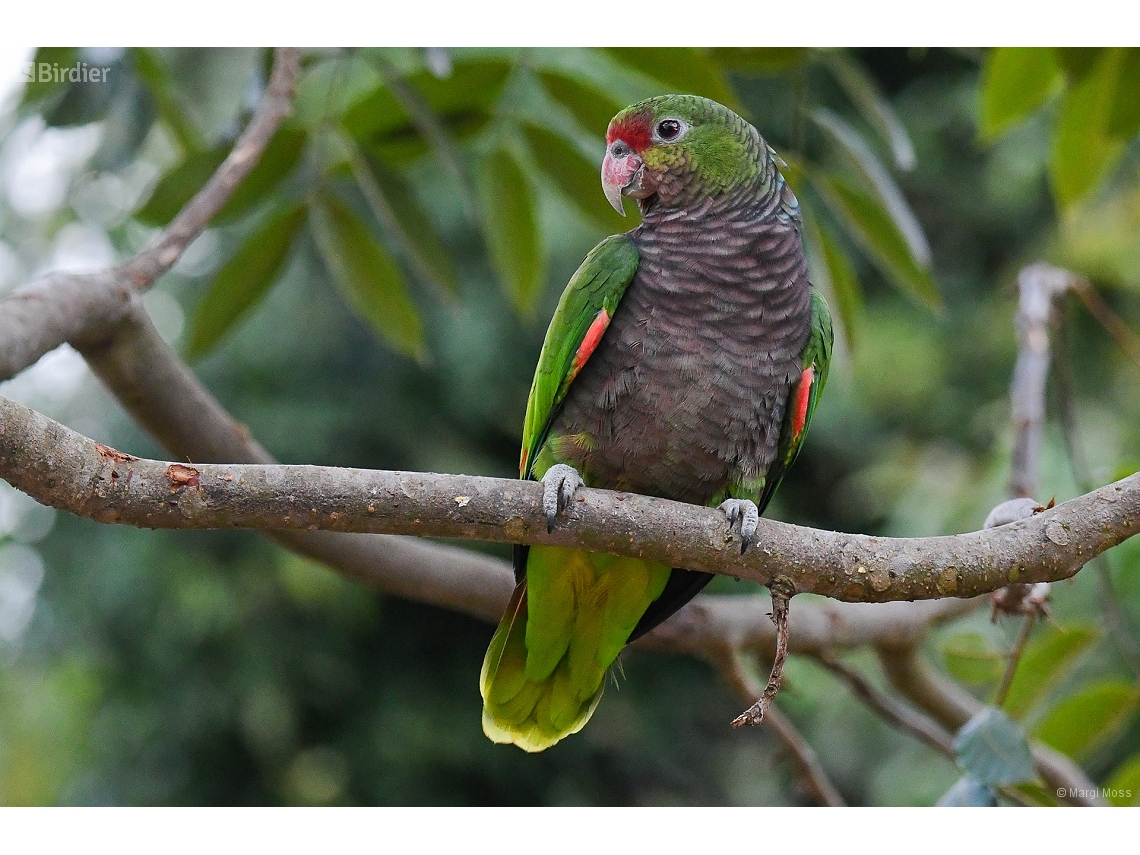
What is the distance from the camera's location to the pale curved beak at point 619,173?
42.7 inches

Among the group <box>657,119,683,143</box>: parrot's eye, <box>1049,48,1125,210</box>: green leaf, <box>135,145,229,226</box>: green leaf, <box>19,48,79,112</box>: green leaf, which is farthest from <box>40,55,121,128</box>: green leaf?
<box>1049,48,1125,210</box>: green leaf

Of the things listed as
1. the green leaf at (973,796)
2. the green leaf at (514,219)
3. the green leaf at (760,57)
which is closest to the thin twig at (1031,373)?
the green leaf at (973,796)

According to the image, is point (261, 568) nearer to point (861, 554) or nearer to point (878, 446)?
point (878, 446)

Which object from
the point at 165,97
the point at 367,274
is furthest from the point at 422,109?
the point at 165,97

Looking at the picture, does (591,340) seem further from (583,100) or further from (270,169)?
(270,169)

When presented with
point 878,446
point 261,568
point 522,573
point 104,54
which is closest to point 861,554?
point 522,573

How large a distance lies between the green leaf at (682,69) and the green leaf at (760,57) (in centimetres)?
8

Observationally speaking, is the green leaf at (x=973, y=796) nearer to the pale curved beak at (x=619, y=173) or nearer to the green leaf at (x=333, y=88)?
the pale curved beak at (x=619, y=173)

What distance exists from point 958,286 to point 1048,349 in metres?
2.04

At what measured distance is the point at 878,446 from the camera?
3535 mm

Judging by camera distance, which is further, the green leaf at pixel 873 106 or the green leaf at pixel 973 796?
the green leaf at pixel 873 106

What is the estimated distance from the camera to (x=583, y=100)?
1.35 meters

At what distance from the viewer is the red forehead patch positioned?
3.50ft

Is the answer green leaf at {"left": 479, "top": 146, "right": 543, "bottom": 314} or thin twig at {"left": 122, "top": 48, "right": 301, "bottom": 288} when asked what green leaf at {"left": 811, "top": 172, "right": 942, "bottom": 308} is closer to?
green leaf at {"left": 479, "top": 146, "right": 543, "bottom": 314}
